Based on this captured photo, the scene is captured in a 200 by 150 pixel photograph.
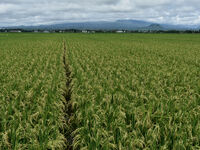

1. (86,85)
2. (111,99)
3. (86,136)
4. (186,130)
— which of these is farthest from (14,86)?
(186,130)

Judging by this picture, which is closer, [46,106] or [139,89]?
[46,106]

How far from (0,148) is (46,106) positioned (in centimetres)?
201

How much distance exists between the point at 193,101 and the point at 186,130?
238cm

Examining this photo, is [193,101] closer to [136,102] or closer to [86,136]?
[136,102]

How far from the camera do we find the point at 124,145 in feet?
14.0

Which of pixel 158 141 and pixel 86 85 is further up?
pixel 86 85

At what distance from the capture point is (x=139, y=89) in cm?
841

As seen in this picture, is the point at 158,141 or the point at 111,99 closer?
the point at 158,141

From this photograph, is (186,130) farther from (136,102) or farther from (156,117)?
(136,102)

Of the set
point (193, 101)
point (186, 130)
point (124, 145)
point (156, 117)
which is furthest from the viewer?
point (193, 101)

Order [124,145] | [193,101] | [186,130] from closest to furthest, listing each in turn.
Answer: [124,145]
[186,130]
[193,101]

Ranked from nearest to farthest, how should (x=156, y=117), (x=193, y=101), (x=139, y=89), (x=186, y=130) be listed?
(x=186, y=130) < (x=156, y=117) < (x=193, y=101) < (x=139, y=89)

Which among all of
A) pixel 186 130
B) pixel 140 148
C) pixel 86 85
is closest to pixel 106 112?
pixel 140 148

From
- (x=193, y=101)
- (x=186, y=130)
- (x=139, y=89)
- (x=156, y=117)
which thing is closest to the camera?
(x=186, y=130)
